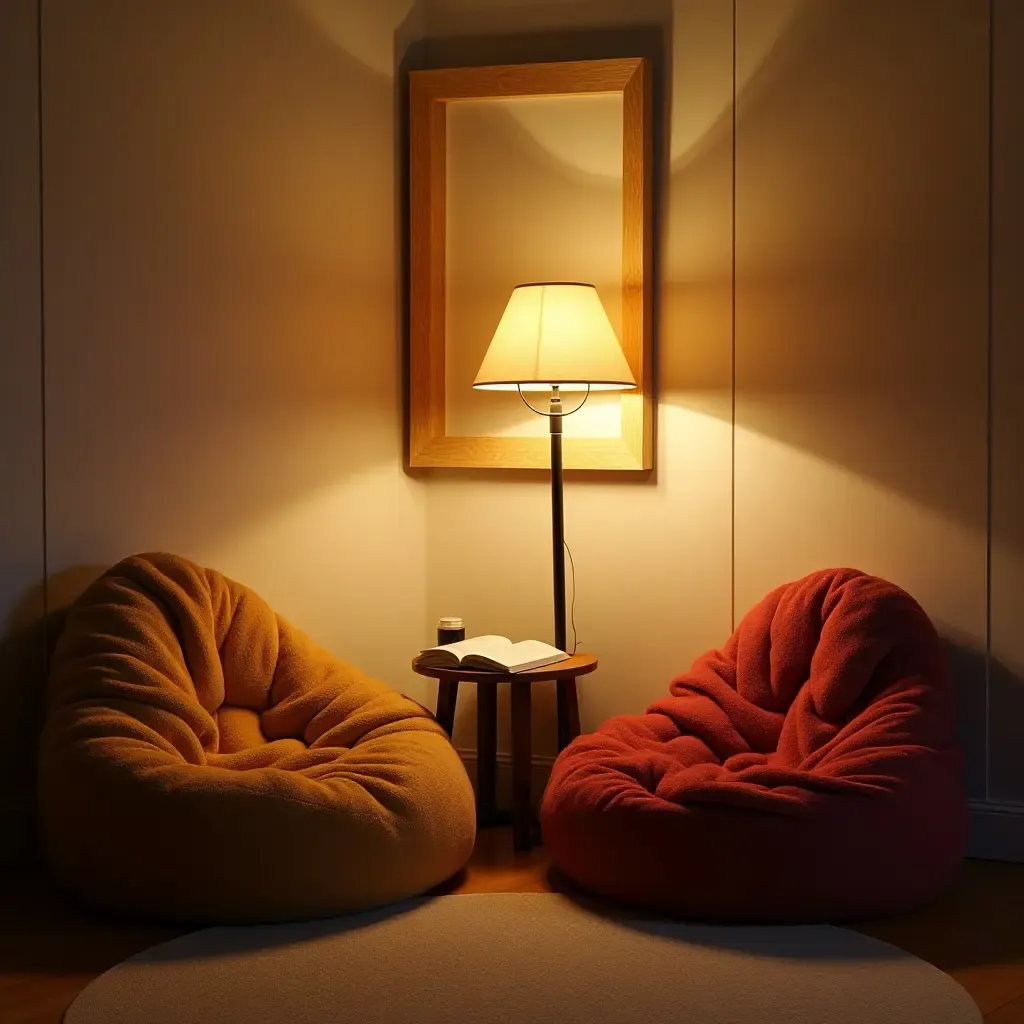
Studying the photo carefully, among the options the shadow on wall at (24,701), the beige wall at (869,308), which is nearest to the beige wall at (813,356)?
the beige wall at (869,308)

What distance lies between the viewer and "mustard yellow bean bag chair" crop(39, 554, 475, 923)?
2527 millimetres

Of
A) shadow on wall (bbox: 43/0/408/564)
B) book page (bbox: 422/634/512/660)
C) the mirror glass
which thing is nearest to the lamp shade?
the mirror glass

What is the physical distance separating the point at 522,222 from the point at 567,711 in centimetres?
138

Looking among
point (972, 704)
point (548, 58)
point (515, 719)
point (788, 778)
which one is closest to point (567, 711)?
point (515, 719)

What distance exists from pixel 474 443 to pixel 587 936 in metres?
1.58

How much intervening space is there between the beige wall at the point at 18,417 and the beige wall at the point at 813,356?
1.33m

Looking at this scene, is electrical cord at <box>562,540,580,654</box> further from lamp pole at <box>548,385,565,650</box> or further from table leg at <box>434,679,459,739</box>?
table leg at <box>434,679,459,739</box>

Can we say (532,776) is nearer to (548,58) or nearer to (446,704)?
(446,704)

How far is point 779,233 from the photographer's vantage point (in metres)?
3.42

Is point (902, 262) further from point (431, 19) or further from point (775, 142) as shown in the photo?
point (431, 19)

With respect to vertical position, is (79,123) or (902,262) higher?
(79,123)

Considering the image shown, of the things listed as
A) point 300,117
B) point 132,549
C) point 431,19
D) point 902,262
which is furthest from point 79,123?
point 902,262

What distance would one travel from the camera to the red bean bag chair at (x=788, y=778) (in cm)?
258

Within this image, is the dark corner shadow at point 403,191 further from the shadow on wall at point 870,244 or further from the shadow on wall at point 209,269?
the shadow on wall at point 870,244
